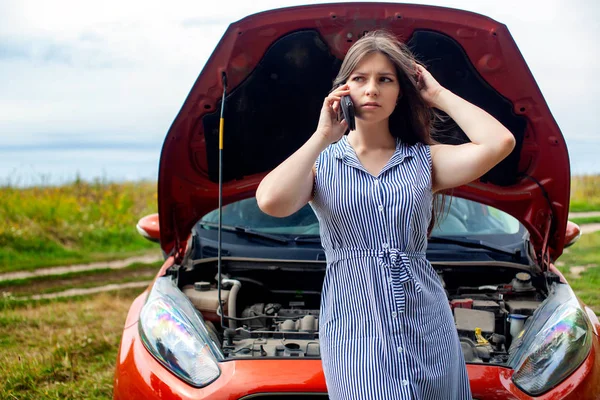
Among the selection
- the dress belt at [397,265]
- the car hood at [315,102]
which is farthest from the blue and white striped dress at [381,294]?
the car hood at [315,102]

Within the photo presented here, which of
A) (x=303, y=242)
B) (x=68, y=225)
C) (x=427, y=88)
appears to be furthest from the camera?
(x=68, y=225)

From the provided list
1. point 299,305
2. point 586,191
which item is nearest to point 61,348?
point 299,305

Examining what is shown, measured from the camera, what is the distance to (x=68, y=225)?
995 centimetres

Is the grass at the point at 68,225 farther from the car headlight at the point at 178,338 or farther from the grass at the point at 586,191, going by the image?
the grass at the point at 586,191

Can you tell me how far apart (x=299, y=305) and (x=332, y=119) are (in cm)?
175

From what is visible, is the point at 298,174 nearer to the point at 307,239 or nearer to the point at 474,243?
the point at 307,239

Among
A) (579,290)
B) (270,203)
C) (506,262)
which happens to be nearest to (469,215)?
(506,262)

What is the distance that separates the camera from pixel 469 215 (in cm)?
390

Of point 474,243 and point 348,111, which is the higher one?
point 348,111

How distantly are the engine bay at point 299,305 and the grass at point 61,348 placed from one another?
3.29 ft

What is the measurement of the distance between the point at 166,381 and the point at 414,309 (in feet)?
3.64

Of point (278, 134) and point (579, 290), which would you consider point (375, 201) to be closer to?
point (278, 134)

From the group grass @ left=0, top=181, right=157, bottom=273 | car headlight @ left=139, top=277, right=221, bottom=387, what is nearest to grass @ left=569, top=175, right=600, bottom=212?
grass @ left=0, top=181, right=157, bottom=273

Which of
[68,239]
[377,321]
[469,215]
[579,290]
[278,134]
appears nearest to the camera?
[377,321]
